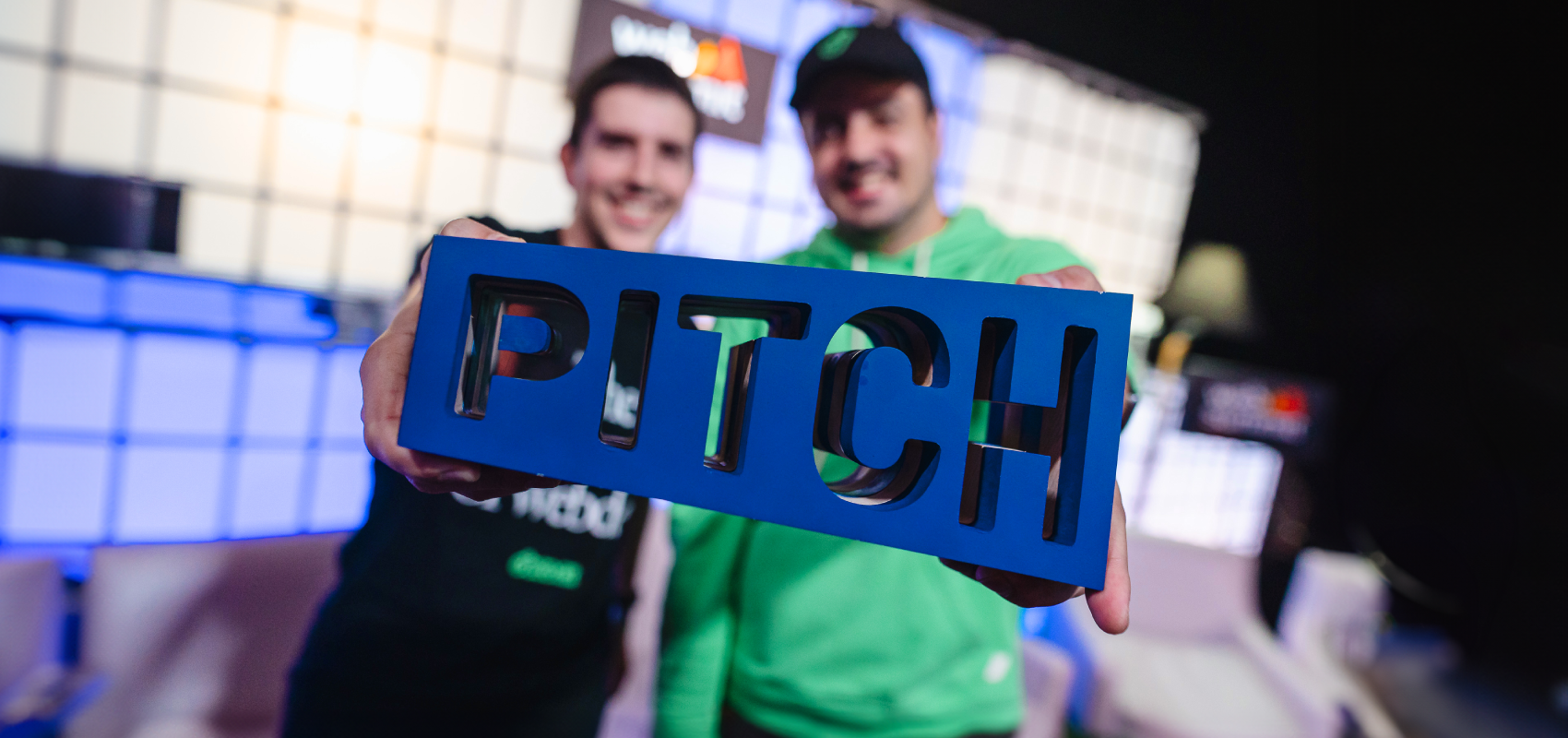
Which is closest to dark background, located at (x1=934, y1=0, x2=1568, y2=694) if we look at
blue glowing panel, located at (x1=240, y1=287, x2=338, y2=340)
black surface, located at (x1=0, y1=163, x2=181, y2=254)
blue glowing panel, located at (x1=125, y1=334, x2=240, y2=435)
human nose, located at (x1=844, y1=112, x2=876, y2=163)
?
human nose, located at (x1=844, y1=112, x2=876, y2=163)

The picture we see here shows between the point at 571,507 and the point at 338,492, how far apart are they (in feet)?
4.65

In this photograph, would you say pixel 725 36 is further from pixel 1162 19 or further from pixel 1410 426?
pixel 1410 426

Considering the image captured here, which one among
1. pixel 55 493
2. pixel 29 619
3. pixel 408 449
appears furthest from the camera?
pixel 55 493

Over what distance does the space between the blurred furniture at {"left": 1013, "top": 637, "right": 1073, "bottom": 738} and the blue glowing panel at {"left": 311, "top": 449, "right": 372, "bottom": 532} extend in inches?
101

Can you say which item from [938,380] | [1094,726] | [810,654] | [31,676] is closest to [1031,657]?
[1094,726]

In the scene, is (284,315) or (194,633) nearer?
(194,633)

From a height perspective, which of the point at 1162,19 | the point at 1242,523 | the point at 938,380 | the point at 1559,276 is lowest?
the point at 1242,523

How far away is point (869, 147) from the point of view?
117 cm

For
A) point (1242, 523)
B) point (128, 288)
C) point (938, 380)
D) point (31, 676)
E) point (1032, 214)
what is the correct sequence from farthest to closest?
point (1242, 523) → point (1032, 214) → point (128, 288) → point (31, 676) → point (938, 380)

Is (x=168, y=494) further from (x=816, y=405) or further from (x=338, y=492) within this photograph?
(x=816, y=405)

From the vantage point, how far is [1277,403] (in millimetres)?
3027

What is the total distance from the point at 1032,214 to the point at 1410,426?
244 cm

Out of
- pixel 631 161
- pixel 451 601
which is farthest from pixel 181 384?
pixel 631 161

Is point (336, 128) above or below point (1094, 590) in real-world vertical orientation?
above
